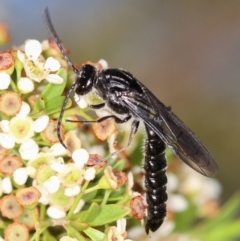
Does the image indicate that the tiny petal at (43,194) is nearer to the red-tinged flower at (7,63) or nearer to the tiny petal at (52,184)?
the tiny petal at (52,184)

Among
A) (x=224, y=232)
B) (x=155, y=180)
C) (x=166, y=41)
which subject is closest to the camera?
(x=155, y=180)

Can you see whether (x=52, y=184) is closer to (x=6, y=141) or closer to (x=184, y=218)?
(x=6, y=141)

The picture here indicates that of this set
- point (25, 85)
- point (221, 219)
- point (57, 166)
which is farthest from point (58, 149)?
point (221, 219)

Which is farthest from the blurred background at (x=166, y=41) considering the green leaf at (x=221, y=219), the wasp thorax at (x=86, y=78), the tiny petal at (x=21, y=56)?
the tiny petal at (x=21, y=56)

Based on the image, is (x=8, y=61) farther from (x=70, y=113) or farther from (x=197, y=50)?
(x=197, y=50)

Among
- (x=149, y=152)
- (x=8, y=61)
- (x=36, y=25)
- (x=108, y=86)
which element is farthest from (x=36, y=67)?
(x=36, y=25)

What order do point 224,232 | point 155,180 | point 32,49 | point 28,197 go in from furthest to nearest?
point 224,232 < point 155,180 < point 32,49 < point 28,197
